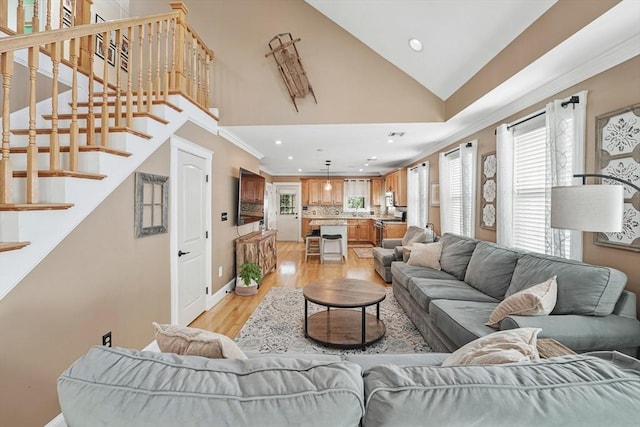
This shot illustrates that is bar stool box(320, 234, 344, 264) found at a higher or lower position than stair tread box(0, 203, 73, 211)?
lower

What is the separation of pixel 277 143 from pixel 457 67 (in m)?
3.01

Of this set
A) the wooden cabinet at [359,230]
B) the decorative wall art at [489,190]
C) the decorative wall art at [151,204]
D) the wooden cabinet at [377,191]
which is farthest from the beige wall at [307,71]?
the wooden cabinet at [377,191]

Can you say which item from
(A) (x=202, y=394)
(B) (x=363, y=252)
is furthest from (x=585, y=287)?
(B) (x=363, y=252)

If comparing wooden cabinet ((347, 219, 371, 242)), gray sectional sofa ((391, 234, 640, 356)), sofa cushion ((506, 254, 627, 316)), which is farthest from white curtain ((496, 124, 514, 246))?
wooden cabinet ((347, 219, 371, 242))

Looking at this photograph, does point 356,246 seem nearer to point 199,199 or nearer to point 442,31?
point 199,199

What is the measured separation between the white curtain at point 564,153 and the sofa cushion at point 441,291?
0.74 metres

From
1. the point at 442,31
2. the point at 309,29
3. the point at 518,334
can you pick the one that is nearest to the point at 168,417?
the point at 518,334

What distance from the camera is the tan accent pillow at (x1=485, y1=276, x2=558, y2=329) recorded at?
1.91 meters

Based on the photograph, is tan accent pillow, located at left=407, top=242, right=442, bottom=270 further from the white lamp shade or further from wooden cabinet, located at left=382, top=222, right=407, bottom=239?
wooden cabinet, located at left=382, top=222, right=407, bottom=239

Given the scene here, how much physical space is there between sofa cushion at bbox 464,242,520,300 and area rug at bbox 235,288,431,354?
2.72ft

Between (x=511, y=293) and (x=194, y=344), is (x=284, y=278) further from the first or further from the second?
(x=194, y=344)

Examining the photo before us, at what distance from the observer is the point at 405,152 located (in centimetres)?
629

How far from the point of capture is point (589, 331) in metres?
1.76

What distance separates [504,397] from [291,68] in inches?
159
